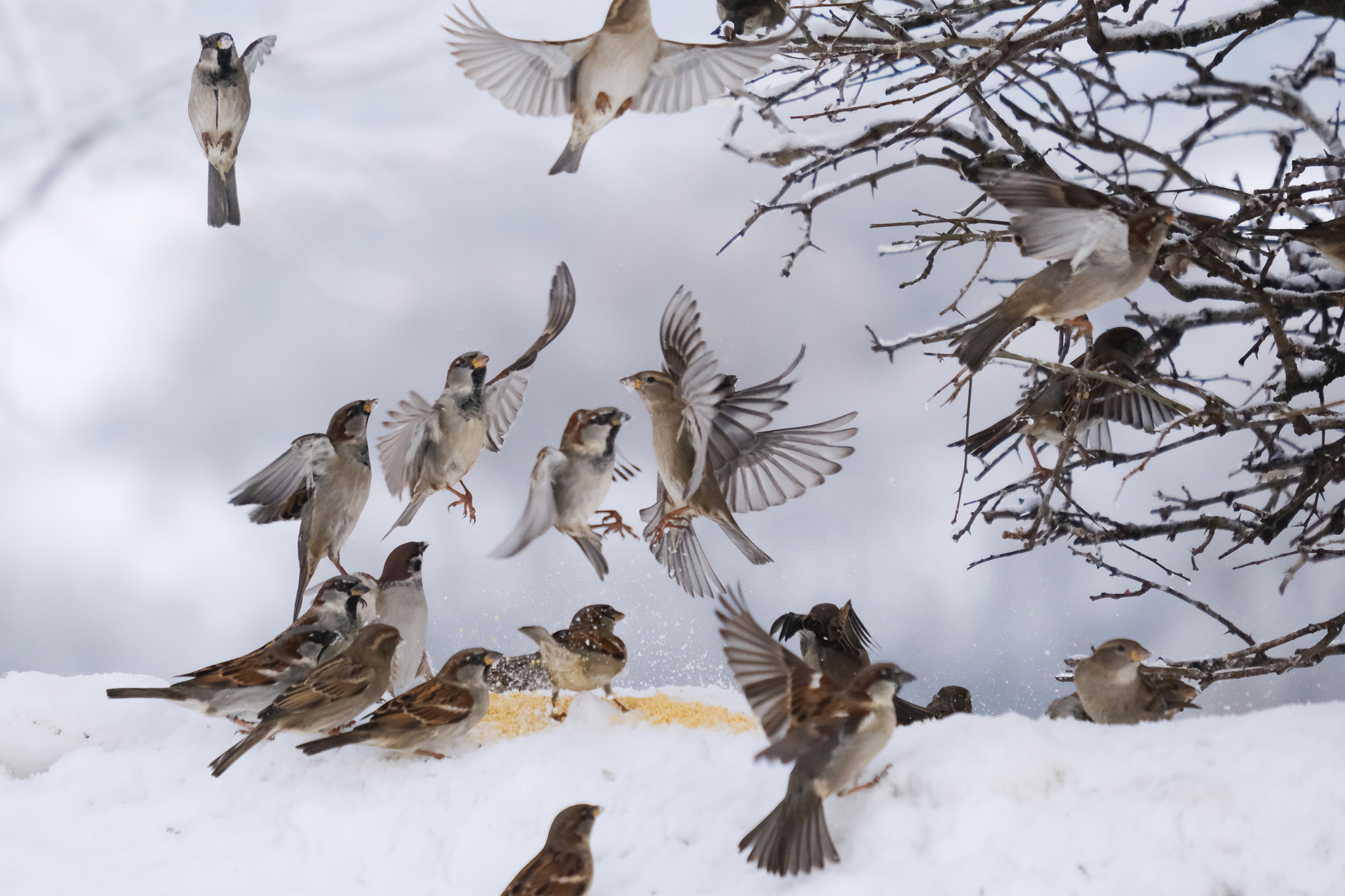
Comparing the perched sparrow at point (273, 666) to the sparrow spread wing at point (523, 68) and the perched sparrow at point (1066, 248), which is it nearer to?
the sparrow spread wing at point (523, 68)

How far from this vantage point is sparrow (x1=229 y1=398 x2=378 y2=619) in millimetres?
3553

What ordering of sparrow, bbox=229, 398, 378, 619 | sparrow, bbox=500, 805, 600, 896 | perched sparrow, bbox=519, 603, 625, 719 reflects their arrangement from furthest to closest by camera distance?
sparrow, bbox=229, 398, 378, 619, perched sparrow, bbox=519, 603, 625, 719, sparrow, bbox=500, 805, 600, 896

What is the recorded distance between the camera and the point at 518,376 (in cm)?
348

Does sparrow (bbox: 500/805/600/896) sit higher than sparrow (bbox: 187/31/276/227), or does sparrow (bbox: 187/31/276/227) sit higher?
sparrow (bbox: 187/31/276/227)

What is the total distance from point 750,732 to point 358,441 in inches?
64.4

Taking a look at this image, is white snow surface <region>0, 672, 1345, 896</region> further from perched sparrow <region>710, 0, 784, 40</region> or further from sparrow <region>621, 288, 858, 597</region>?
perched sparrow <region>710, 0, 784, 40</region>

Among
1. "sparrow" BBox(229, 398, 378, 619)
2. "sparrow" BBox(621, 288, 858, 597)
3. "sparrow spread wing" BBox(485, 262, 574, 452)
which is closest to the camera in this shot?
"sparrow" BBox(621, 288, 858, 597)

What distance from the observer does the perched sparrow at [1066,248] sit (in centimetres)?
233

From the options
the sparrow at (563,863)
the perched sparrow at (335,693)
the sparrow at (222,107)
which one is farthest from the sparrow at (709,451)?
the sparrow at (222,107)

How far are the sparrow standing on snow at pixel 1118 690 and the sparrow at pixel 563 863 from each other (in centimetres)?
154

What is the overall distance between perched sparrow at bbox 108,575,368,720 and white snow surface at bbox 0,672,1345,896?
0.23 metres

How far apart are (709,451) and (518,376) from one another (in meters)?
0.80

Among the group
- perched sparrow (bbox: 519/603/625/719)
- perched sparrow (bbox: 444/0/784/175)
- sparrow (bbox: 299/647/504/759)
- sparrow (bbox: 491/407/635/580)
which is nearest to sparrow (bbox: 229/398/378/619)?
sparrow (bbox: 299/647/504/759)

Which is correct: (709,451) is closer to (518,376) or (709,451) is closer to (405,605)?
(518,376)
